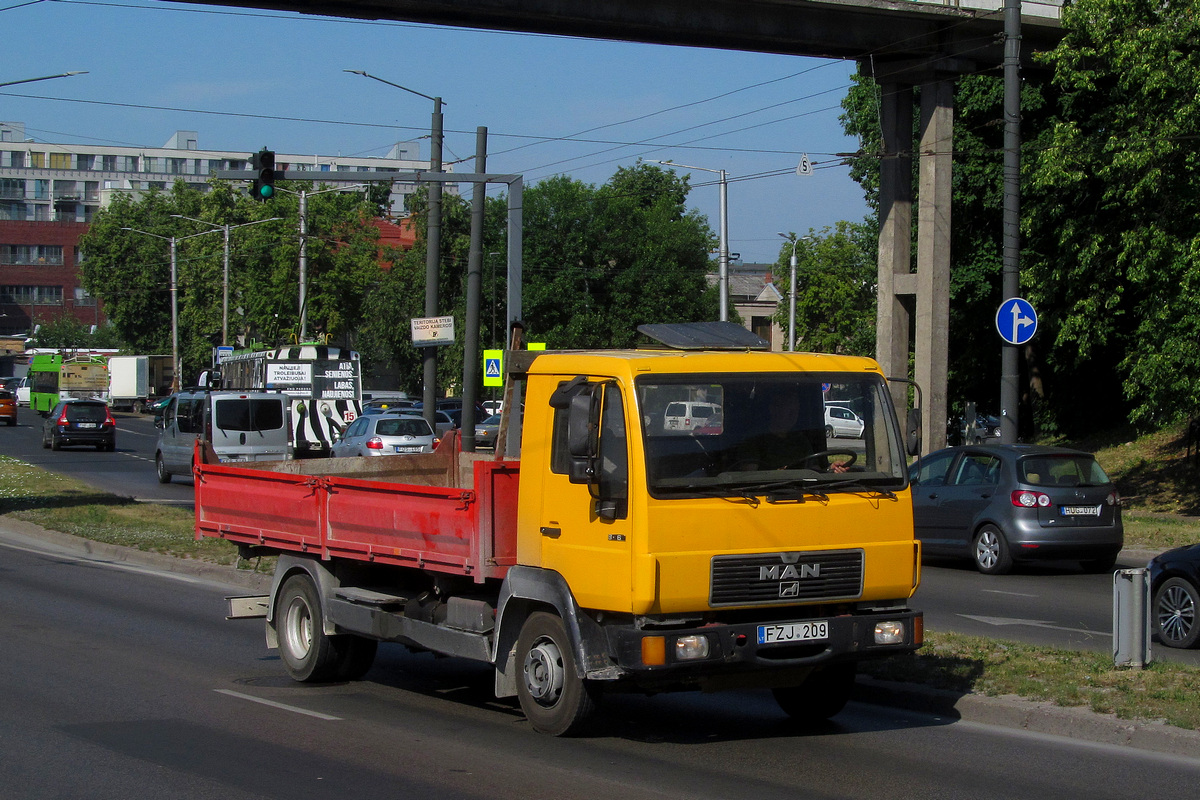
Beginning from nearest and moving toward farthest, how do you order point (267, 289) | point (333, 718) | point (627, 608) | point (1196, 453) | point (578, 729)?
point (627, 608) < point (578, 729) < point (333, 718) < point (1196, 453) < point (267, 289)

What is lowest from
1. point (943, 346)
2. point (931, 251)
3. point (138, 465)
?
point (138, 465)

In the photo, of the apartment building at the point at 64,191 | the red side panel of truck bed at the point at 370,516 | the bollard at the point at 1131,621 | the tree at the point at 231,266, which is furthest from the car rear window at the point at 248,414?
the apartment building at the point at 64,191

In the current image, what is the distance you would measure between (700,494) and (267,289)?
60967mm

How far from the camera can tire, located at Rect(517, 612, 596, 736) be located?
6965mm

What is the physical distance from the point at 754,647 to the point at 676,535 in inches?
30.1

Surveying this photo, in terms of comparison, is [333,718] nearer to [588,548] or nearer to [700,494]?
[588,548]

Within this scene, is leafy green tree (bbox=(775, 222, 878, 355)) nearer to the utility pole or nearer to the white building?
the utility pole

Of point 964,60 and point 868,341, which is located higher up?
point 964,60

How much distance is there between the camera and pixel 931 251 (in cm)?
2684

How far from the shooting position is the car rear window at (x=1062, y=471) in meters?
15.2

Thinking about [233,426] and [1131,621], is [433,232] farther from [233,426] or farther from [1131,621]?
[1131,621]

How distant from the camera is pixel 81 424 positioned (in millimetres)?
43188

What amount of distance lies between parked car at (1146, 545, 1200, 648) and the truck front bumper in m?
3.87

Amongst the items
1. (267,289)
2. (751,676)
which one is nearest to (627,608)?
(751,676)
